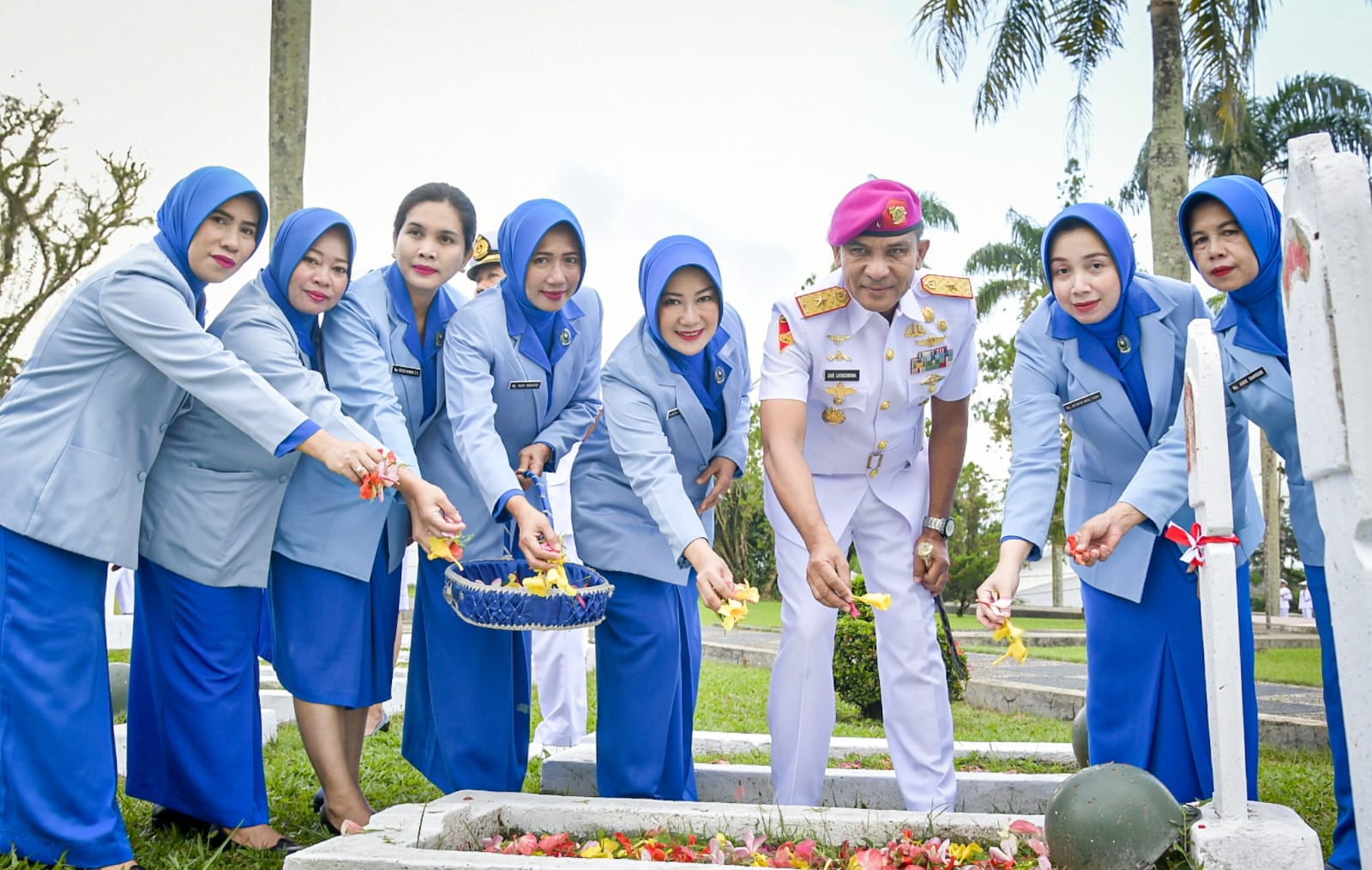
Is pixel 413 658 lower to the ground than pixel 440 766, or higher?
higher

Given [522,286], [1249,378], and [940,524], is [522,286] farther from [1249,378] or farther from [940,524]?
[1249,378]

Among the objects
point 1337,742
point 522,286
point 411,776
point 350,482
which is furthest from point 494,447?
point 1337,742

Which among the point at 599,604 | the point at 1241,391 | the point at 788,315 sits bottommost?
the point at 599,604

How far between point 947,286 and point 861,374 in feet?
1.52

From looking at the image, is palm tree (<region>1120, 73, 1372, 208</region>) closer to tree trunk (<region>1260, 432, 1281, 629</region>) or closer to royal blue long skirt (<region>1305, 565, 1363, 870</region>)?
tree trunk (<region>1260, 432, 1281, 629</region>)

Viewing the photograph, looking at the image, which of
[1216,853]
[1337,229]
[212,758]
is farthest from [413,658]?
[1337,229]

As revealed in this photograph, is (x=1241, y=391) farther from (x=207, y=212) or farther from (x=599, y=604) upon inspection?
(x=207, y=212)

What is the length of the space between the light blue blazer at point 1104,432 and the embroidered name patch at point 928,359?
26cm

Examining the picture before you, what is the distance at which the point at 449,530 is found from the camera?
11.9ft

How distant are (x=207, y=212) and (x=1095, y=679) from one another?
3287mm

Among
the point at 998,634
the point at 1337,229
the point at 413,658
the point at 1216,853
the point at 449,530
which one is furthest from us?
the point at 413,658

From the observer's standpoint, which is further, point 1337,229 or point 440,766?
point 440,766

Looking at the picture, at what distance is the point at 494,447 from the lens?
13.3ft

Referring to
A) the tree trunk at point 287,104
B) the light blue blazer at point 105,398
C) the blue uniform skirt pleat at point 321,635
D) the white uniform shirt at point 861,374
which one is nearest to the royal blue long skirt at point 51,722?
the light blue blazer at point 105,398
